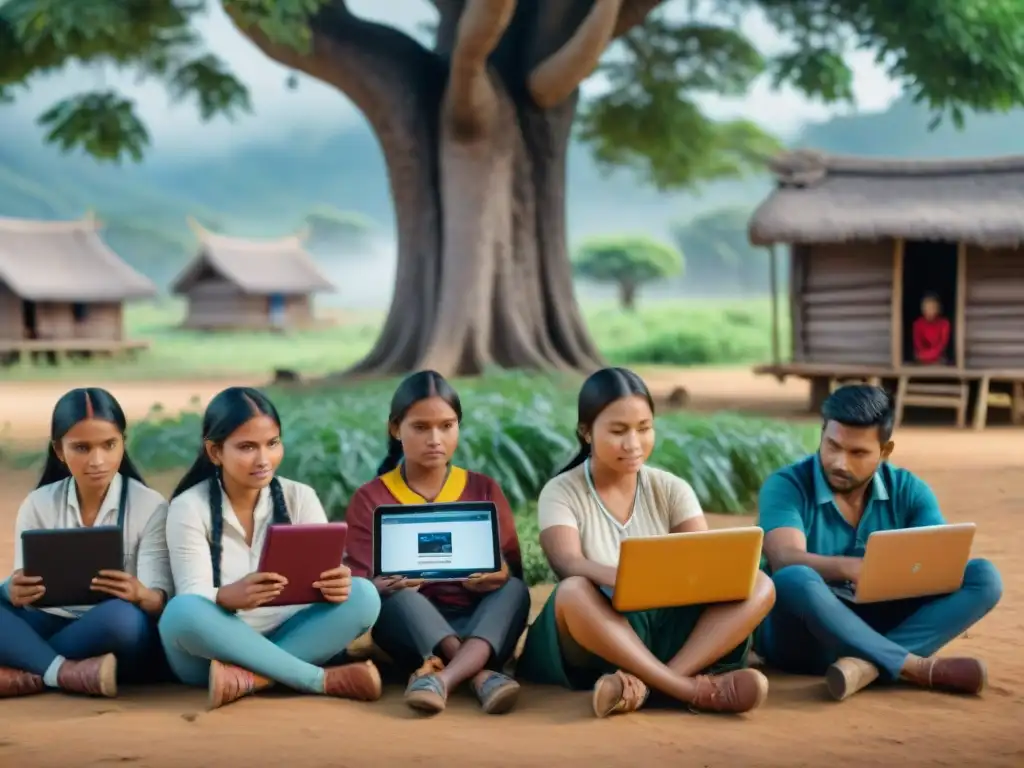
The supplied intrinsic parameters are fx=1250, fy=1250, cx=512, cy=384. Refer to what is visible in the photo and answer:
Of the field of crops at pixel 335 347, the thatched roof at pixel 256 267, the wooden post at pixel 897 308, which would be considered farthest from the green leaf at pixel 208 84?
the thatched roof at pixel 256 267

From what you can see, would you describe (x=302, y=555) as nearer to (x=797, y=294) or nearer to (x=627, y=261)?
(x=797, y=294)

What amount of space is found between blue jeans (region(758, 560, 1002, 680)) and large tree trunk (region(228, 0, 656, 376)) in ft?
30.2

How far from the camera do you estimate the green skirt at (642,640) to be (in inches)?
153

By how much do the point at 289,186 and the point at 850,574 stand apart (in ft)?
277

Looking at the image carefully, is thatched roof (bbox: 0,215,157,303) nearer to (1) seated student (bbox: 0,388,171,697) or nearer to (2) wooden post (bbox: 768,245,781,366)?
(2) wooden post (bbox: 768,245,781,366)

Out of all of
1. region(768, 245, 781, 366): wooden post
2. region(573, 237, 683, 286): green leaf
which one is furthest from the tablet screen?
region(573, 237, 683, 286): green leaf

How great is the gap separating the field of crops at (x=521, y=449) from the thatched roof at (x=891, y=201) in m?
4.19

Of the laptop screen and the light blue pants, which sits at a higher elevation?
the laptop screen

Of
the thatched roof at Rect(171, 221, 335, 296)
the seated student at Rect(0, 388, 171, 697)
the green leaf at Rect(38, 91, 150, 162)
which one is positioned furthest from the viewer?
the thatched roof at Rect(171, 221, 335, 296)

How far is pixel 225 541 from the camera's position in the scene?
156 inches

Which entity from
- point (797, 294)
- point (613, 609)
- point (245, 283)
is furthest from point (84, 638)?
point (245, 283)

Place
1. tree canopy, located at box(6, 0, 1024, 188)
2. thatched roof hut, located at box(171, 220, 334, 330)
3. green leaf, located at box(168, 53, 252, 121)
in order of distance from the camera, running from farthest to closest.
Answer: thatched roof hut, located at box(171, 220, 334, 330), green leaf, located at box(168, 53, 252, 121), tree canopy, located at box(6, 0, 1024, 188)

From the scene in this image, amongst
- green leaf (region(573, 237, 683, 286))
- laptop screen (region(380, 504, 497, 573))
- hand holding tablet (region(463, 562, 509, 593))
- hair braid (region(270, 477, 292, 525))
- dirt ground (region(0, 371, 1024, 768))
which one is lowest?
dirt ground (region(0, 371, 1024, 768))

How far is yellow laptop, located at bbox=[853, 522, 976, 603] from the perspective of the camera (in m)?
3.85
